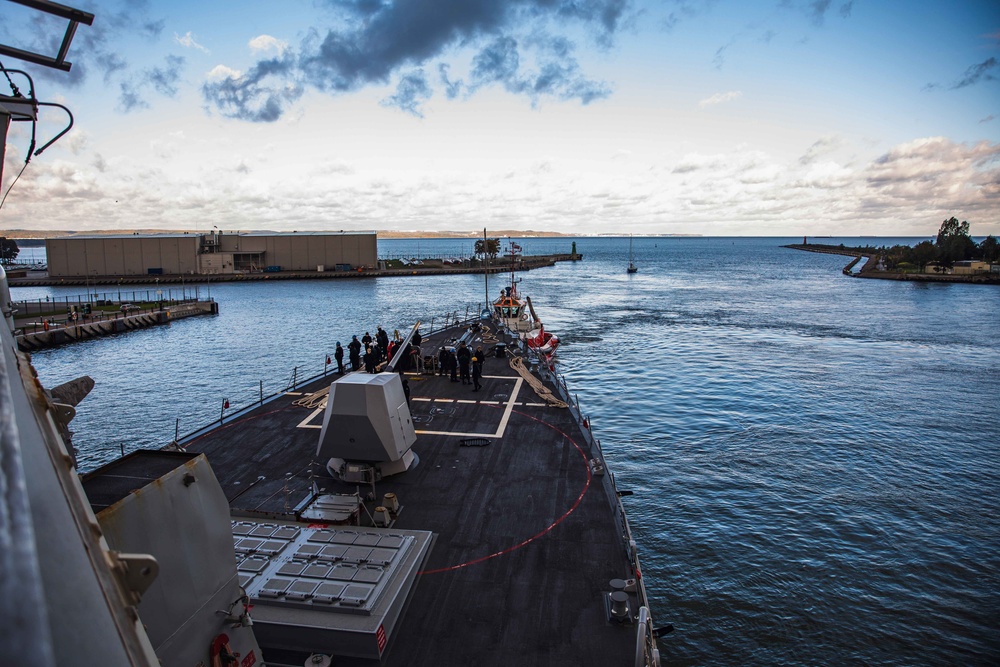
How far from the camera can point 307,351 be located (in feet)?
163

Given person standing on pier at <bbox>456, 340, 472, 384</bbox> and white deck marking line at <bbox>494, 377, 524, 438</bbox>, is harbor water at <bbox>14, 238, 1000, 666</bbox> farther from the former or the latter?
person standing on pier at <bbox>456, 340, 472, 384</bbox>

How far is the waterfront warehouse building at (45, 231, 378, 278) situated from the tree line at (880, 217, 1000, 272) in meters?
115

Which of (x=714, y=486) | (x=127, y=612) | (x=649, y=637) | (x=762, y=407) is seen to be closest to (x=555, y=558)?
(x=649, y=637)

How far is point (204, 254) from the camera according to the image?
4178 inches

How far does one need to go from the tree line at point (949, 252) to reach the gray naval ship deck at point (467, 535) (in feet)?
453

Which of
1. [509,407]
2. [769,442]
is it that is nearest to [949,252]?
[769,442]

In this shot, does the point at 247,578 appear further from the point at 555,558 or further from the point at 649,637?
the point at 649,637

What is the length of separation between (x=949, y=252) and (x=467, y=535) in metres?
146

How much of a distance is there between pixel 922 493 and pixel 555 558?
18.5 meters

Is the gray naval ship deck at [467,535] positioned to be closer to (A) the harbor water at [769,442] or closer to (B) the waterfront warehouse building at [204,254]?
(A) the harbor water at [769,442]

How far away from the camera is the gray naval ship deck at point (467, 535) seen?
29.6 feet

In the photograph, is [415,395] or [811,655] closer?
[811,655]

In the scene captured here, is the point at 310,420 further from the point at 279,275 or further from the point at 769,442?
the point at 279,275

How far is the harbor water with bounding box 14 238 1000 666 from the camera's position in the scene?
1565 cm
